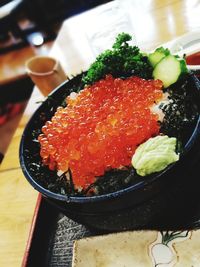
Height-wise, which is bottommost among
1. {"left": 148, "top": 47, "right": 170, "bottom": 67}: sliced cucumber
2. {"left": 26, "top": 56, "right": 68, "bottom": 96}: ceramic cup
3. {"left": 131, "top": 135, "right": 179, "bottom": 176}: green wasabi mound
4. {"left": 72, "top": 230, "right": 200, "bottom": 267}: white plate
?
{"left": 72, "top": 230, "right": 200, "bottom": 267}: white plate

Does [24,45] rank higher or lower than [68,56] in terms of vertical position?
lower

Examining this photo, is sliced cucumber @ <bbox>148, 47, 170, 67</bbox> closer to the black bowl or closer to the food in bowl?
the food in bowl

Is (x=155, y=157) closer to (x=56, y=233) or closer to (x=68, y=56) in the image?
(x=56, y=233)

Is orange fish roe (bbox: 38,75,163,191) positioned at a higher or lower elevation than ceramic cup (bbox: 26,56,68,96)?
higher

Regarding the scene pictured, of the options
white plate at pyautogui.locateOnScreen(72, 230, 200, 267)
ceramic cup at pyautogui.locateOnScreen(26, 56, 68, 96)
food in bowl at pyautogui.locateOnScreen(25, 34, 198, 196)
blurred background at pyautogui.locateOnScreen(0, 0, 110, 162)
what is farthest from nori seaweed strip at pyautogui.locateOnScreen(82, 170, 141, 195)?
blurred background at pyautogui.locateOnScreen(0, 0, 110, 162)

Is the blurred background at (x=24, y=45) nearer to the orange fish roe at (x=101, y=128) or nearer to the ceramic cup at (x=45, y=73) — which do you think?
the ceramic cup at (x=45, y=73)

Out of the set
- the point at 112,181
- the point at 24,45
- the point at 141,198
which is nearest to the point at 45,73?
the point at 112,181

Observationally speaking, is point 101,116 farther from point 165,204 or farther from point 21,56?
point 21,56
